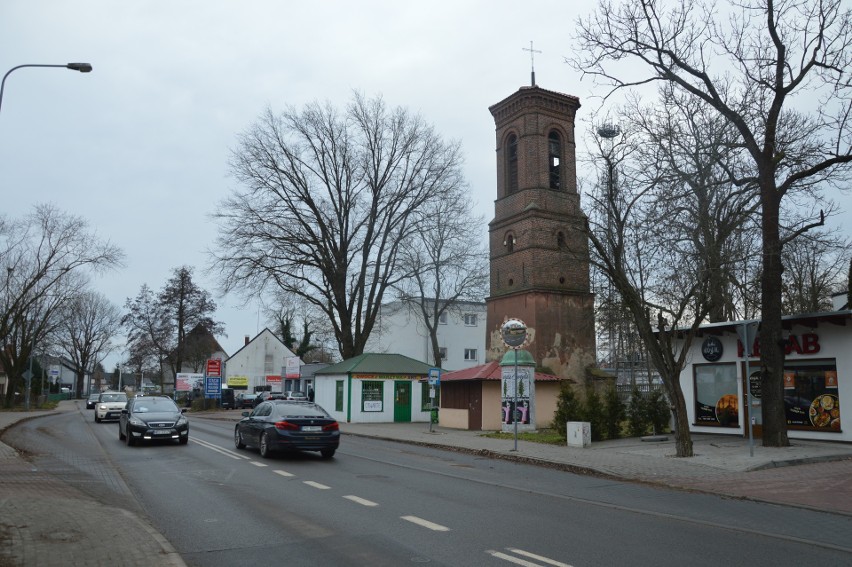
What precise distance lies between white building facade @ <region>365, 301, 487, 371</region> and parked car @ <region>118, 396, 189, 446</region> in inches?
1909

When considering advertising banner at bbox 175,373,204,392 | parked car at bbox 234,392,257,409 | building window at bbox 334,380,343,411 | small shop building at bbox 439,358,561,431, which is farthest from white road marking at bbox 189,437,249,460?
advertising banner at bbox 175,373,204,392


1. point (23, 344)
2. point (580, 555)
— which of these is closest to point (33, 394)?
point (23, 344)

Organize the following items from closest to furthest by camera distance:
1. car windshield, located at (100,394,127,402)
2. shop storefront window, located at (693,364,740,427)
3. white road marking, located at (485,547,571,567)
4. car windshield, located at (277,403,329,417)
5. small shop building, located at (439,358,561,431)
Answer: white road marking, located at (485,547,571,567) → car windshield, located at (277,403,329,417) → shop storefront window, located at (693,364,740,427) → small shop building, located at (439,358,561,431) → car windshield, located at (100,394,127,402)

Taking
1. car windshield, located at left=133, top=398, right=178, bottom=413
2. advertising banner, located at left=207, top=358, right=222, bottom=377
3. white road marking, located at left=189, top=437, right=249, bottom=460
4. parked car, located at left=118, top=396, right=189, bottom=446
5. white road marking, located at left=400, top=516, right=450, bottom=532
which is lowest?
white road marking, located at left=189, top=437, right=249, bottom=460

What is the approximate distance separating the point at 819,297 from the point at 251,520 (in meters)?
37.0

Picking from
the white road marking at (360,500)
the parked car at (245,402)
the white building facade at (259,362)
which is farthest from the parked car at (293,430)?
the white building facade at (259,362)

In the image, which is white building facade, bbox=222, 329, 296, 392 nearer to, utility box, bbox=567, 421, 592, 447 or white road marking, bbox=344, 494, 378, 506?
utility box, bbox=567, 421, 592, 447

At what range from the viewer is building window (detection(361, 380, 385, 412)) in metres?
34.6

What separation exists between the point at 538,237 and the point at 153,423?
20760 millimetres

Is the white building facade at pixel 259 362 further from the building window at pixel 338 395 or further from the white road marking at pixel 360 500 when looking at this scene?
the white road marking at pixel 360 500

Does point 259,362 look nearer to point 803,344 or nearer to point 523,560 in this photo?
point 803,344

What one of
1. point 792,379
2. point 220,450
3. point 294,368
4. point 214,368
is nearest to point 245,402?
point 214,368

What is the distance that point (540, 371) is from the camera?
1228 inches

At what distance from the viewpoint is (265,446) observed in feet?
54.5
